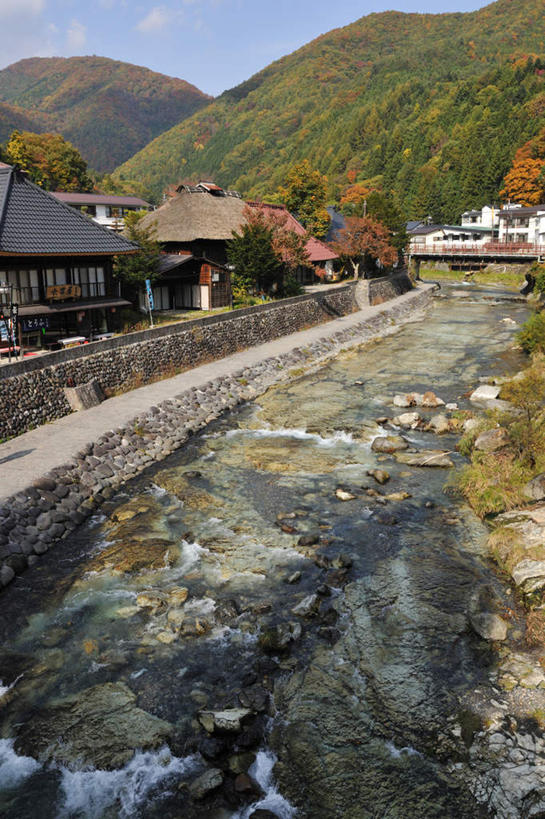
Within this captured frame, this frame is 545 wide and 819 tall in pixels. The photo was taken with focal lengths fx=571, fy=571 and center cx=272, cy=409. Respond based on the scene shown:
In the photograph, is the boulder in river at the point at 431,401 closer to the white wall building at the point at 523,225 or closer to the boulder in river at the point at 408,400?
the boulder in river at the point at 408,400

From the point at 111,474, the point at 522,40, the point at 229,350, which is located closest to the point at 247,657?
the point at 111,474

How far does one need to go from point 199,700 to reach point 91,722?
1.75m

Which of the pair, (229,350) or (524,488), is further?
(229,350)

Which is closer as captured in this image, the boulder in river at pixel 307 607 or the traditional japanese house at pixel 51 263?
the boulder in river at pixel 307 607

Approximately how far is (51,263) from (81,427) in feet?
34.4

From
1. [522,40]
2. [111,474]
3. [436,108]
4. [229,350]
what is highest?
[522,40]

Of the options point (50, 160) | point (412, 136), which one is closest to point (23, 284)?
point (50, 160)

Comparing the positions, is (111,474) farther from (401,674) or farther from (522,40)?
(522,40)

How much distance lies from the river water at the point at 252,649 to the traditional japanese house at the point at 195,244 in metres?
21.3

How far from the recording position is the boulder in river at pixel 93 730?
8.70 m

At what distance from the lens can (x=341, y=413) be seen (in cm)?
2470

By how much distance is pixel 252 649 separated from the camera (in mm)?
10805

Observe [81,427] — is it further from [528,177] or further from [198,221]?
[528,177]

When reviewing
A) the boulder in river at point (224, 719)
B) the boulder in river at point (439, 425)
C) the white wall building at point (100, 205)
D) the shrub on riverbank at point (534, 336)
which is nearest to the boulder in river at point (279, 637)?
the boulder in river at point (224, 719)
